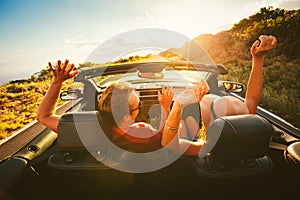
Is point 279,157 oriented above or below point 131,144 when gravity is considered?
below

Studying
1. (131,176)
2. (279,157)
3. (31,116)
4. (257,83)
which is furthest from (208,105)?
(31,116)

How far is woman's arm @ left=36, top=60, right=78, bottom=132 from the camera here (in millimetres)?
1871

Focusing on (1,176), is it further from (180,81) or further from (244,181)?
(180,81)

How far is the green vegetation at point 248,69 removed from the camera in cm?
791

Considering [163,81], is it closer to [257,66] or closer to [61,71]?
[257,66]

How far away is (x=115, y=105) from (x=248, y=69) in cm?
1851

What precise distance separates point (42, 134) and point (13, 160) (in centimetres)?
53

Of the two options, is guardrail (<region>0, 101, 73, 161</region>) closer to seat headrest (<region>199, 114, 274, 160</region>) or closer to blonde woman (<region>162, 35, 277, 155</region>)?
blonde woman (<region>162, 35, 277, 155</region>)

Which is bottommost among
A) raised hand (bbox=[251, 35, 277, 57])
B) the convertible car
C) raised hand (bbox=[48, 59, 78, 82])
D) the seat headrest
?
the convertible car

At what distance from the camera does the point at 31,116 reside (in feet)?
27.2

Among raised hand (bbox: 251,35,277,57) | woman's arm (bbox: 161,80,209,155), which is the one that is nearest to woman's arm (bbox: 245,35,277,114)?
raised hand (bbox: 251,35,277,57)

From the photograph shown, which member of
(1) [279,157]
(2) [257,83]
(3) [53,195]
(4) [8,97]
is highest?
(2) [257,83]

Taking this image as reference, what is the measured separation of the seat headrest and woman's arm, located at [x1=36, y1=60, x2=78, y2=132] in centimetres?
116

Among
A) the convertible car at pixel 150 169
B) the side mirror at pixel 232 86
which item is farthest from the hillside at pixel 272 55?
the convertible car at pixel 150 169
